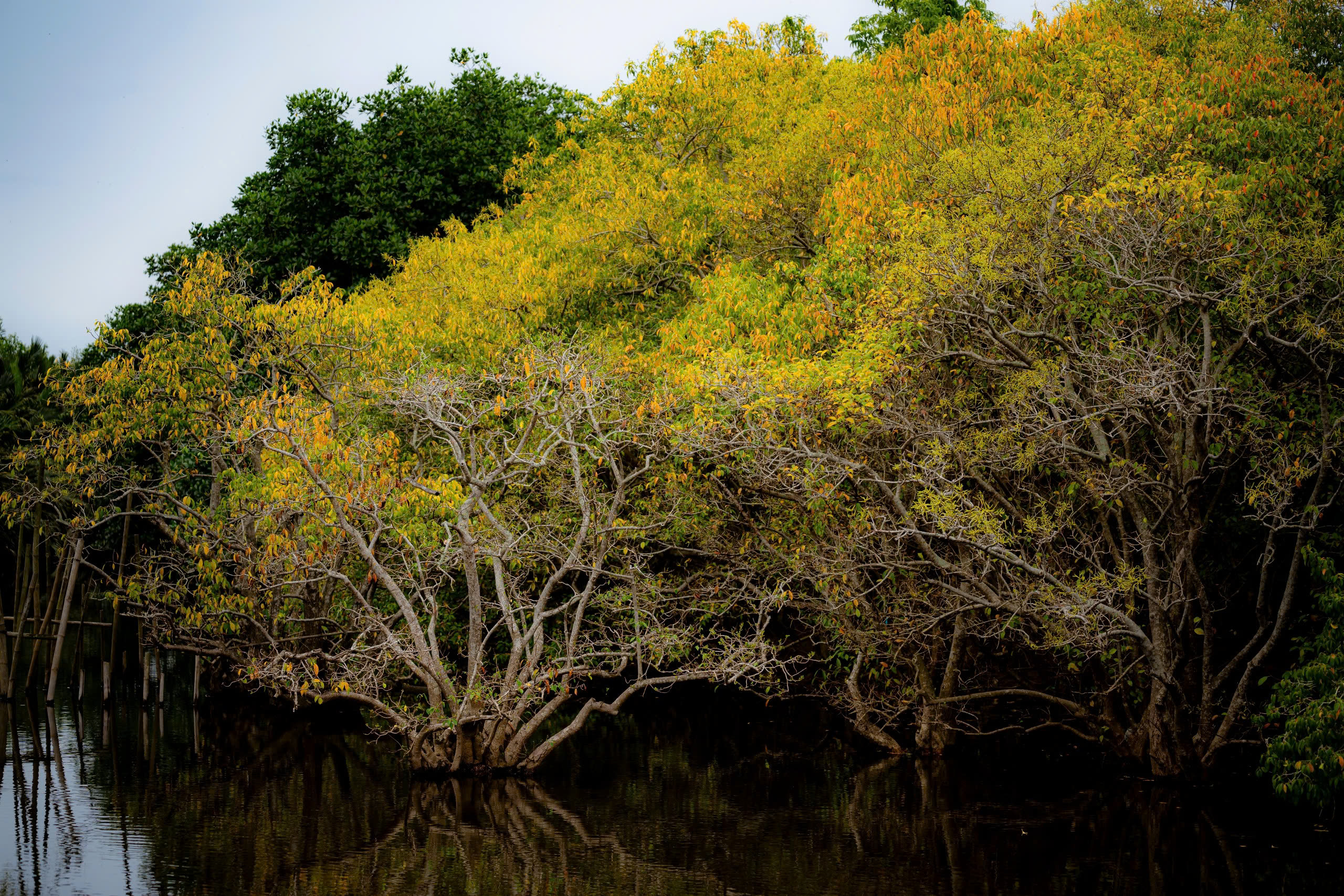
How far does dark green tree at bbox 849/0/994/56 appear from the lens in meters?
34.2

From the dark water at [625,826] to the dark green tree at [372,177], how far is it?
1628 cm

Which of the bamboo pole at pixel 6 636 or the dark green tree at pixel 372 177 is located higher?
the dark green tree at pixel 372 177

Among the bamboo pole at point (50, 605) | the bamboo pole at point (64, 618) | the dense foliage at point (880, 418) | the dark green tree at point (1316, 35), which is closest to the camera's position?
the dense foliage at point (880, 418)

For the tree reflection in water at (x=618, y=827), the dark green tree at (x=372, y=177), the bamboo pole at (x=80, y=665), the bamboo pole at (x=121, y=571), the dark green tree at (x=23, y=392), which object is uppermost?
the dark green tree at (x=372, y=177)

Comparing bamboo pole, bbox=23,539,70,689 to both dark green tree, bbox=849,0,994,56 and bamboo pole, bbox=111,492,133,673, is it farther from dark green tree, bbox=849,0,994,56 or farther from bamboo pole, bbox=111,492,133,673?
dark green tree, bbox=849,0,994,56

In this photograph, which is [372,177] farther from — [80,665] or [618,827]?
[618,827]

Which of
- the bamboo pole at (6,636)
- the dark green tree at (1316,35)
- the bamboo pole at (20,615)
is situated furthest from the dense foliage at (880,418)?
the bamboo pole at (6,636)

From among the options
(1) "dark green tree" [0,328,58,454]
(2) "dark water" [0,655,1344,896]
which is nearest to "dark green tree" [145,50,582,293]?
(1) "dark green tree" [0,328,58,454]

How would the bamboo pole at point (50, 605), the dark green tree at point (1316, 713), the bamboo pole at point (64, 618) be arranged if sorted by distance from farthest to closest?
the bamboo pole at point (50, 605) → the bamboo pole at point (64, 618) → the dark green tree at point (1316, 713)

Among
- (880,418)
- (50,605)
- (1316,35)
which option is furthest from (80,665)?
(1316,35)

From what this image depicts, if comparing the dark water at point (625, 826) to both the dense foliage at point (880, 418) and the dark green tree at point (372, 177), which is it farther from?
the dark green tree at point (372, 177)

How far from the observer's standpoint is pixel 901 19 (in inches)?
1382

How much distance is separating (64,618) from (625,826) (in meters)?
15.7

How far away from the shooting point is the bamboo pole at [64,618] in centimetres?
2389
